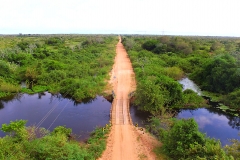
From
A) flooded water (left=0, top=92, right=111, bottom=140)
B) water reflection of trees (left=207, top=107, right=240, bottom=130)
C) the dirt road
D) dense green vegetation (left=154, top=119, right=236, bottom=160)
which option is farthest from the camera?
water reflection of trees (left=207, top=107, right=240, bottom=130)

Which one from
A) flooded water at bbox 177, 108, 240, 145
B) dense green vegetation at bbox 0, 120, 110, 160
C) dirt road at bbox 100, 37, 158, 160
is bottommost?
flooded water at bbox 177, 108, 240, 145

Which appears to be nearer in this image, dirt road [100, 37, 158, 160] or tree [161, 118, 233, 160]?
tree [161, 118, 233, 160]

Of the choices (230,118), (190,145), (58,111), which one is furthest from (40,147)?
(230,118)

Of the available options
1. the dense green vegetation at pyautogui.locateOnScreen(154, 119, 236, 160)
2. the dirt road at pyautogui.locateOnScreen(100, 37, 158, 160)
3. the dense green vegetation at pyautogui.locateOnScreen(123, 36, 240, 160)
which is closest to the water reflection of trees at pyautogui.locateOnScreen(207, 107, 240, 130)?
the dense green vegetation at pyautogui.locateOnScreen(123, 36, 240, 160)

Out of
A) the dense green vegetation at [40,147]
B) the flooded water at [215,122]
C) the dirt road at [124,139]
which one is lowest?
the flooded water at [215,122]

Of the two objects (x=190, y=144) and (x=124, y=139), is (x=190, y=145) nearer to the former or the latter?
(x=190, y=144)

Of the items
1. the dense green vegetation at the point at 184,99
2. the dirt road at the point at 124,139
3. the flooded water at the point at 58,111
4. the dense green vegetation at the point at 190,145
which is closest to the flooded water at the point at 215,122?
the dense green vegetation at the point at 184,99

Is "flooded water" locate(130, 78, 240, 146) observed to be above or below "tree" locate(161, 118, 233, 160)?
below

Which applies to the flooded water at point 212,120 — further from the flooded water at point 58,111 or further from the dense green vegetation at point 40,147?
the dense green vegetation at point 40,147

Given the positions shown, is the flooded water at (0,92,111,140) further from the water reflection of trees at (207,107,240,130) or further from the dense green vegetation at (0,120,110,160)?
the water reflection of trees at (207,107,240,130)

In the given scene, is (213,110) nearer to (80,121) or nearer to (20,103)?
(80,121)
